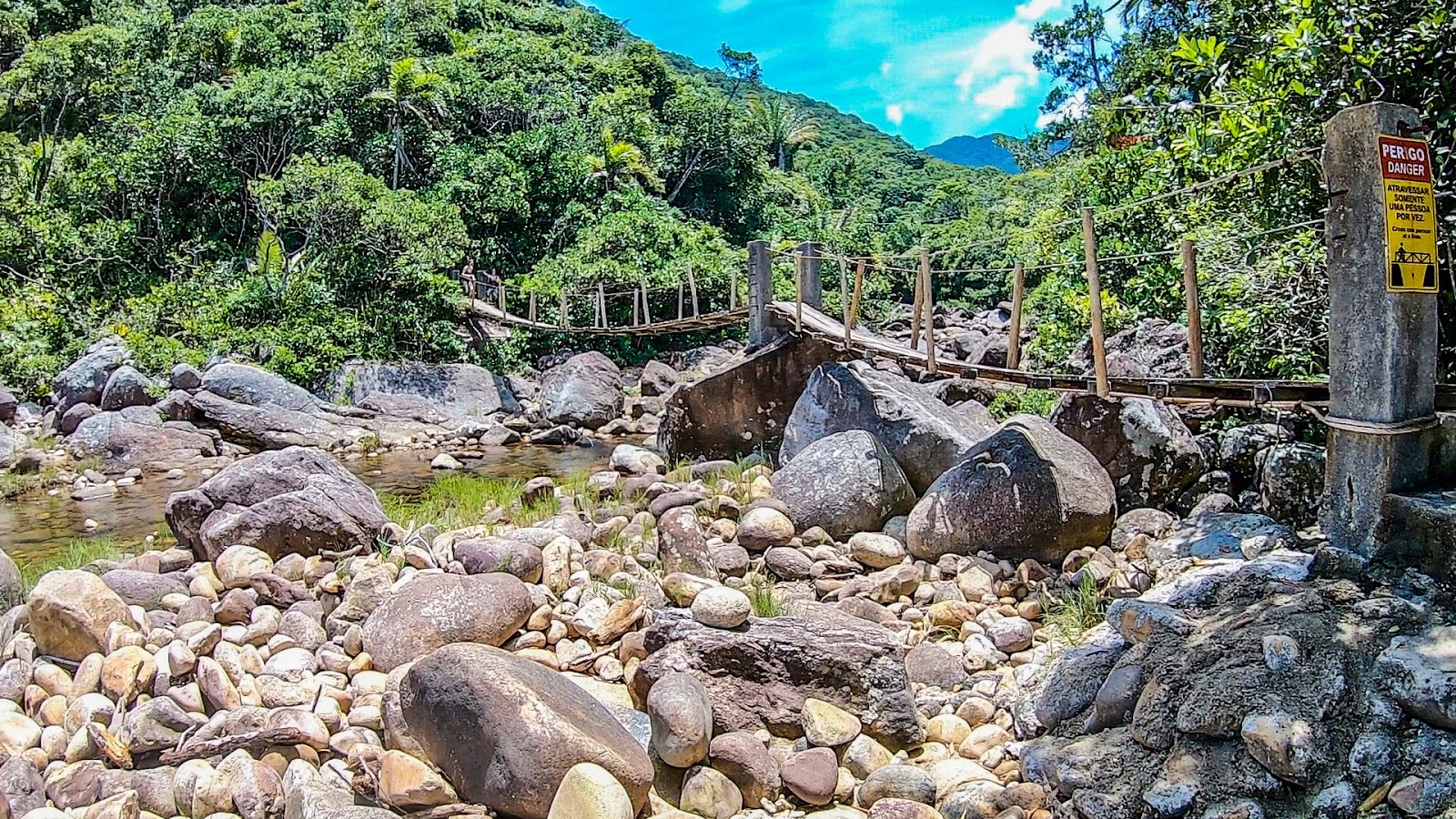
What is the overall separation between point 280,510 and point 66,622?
1606 mm

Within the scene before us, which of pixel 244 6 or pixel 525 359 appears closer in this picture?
pixel 525 359

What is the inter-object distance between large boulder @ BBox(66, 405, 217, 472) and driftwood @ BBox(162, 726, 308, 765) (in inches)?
319

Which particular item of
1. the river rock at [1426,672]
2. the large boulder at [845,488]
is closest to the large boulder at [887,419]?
the large boulder at [845,488]

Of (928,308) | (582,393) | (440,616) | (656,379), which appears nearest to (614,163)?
(656,379)

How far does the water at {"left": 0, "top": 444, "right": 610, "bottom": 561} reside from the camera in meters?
7.92

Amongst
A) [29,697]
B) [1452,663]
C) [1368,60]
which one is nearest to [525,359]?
[29,697]

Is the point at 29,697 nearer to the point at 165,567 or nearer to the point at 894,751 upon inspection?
the point at 165,567

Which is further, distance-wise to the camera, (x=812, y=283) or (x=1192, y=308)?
(x=812, y=283)

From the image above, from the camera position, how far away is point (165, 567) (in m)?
5.85

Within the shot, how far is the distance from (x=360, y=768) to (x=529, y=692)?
0.80 meters

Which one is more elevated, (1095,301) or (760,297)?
(760,297)

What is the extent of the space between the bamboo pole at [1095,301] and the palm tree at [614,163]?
14489 mm

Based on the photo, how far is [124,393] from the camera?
11898 mm

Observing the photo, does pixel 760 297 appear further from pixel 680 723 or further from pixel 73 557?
pixel 680 723
